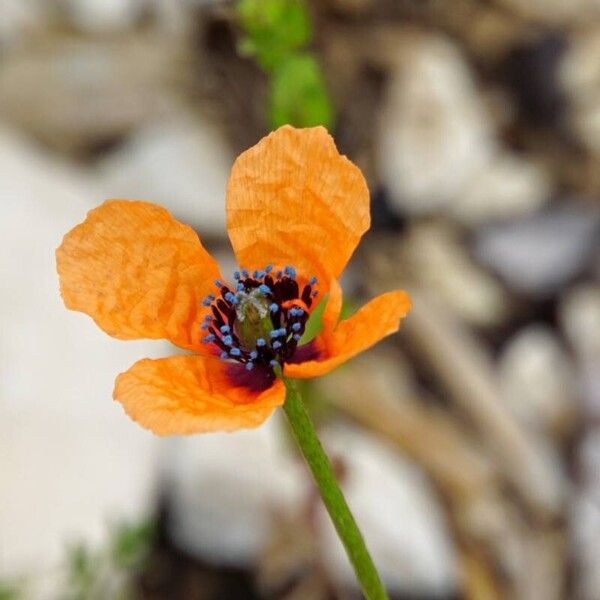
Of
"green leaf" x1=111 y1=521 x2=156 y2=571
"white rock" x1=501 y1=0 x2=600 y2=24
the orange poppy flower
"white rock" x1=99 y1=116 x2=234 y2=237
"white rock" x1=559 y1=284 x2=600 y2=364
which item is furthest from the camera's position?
"white rock" x1=501 y1=0 x2=600 y2=24

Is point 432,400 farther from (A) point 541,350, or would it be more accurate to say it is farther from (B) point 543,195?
(B) point 543,195

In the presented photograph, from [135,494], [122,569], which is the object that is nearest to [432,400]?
[135,494]

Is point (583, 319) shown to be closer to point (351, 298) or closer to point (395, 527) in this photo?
point (351, 298)

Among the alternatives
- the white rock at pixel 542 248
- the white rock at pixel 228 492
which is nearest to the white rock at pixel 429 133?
the white rock at pixel 542 248

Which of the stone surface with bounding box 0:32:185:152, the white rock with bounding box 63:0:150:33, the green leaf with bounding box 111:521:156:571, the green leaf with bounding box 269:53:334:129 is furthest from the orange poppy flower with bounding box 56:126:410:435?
the white rock with bounding box 63:0:150:33

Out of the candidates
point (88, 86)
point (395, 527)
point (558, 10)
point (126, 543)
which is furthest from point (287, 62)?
point (558, 10)

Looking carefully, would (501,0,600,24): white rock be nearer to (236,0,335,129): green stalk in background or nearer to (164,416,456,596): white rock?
(164,416,456,596): white rock

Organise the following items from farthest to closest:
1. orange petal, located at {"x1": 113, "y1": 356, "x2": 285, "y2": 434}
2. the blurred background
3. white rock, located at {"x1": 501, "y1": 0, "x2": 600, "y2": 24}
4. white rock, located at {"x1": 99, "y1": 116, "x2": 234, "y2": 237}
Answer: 1. white rock, located at {"x1": 501, "y1": 0, "x2": 600, "y2": 24}
2. white rock, located at {"x1": 99, "y1": 116, "x2": 234, "y2": 237}
3. the blurred background
4. orange petal, located at {"x1": 113, "y1": 356, "x2": 285, "y2": 434}
